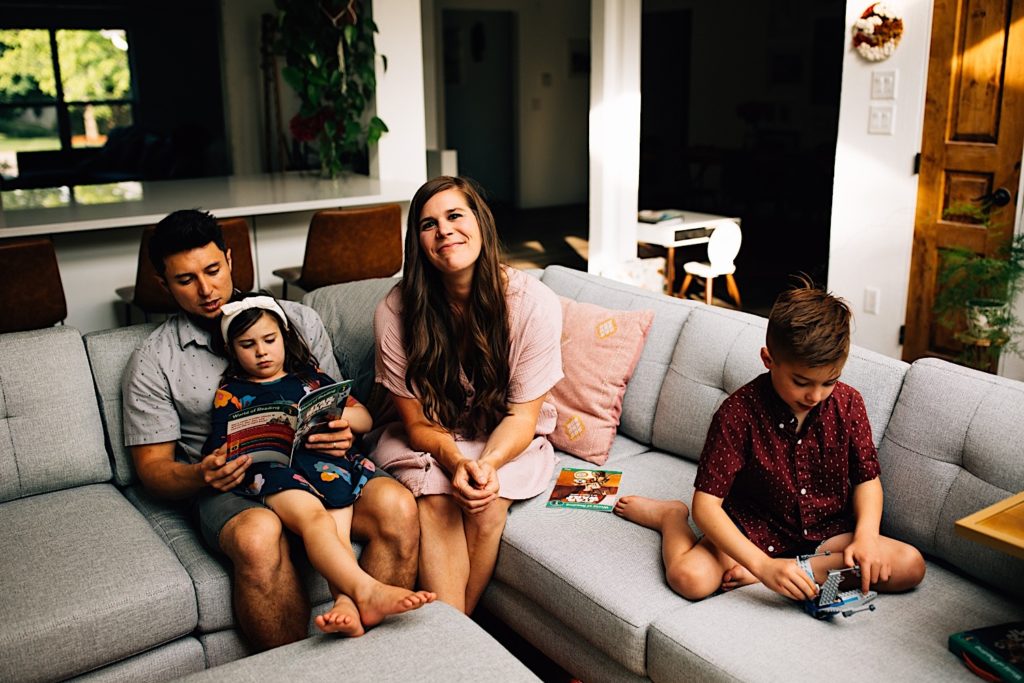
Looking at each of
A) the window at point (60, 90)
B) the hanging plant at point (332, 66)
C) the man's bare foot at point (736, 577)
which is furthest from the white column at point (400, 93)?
the window at point (60, 90)

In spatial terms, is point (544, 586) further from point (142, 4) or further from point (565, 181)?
point (142, 4)

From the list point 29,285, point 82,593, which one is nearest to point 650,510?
point 82,593

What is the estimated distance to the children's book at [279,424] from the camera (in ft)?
6.92

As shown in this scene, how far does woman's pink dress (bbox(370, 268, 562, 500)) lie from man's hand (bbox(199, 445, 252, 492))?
1.28ft

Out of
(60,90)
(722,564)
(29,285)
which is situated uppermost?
(60,90)

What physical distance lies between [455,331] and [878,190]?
119 inches

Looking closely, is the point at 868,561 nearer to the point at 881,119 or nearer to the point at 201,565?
the point at 201,565

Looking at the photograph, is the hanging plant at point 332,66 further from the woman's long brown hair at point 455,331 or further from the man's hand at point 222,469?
the man's hand at point 222,469

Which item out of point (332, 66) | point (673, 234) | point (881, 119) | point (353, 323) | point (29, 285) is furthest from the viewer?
point (673, 234)

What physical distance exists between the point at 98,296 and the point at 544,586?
2.88m

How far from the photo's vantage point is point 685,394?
2531 millimetres

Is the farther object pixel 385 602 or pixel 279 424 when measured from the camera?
pixel 279 424

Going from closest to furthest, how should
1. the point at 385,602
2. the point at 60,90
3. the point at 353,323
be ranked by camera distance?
the point at 385,602
the point at 353,323
the point at 60,90

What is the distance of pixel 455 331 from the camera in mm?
2430
